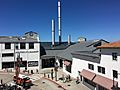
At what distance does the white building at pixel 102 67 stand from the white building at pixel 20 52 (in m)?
21.8

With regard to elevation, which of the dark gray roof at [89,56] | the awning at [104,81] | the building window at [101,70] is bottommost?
the awning at [104,81]

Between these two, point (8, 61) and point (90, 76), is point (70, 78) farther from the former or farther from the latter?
point (8, 61)

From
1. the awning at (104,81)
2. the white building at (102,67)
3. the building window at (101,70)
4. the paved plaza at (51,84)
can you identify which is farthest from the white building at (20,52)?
the awning at (104,81)

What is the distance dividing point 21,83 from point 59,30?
49.1 meters

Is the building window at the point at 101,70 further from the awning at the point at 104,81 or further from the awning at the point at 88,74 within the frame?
the awning at the point at 88,74

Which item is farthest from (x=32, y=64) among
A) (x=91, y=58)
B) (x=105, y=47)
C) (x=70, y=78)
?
(x=105, y=47)

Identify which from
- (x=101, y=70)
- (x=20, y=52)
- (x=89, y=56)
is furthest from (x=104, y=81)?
(x=20, y=52)

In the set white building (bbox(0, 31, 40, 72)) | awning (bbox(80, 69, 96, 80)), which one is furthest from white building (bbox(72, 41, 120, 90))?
white building (bbox(0, 31, 40, 72))

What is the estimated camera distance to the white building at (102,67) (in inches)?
1121

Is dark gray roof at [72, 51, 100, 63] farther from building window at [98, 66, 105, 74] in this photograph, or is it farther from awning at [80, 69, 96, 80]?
awning at [80, 69, 96, 80]

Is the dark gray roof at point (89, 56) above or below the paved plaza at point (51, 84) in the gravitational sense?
above

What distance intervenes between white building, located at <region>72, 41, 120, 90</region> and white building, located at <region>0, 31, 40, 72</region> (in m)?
21.8

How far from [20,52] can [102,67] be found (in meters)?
33.5

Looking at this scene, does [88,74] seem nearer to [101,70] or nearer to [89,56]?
[89,56]
